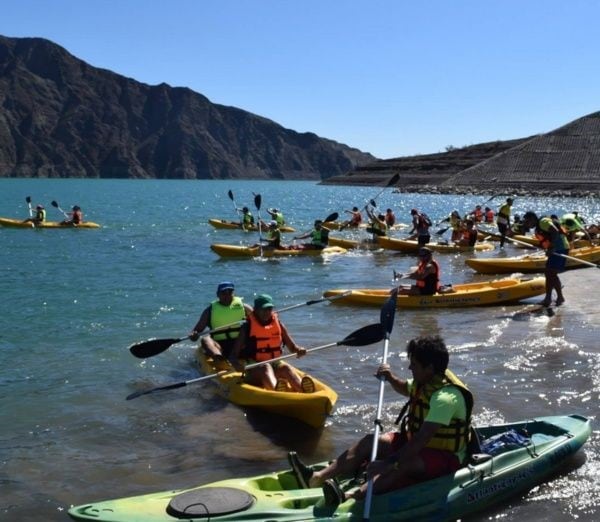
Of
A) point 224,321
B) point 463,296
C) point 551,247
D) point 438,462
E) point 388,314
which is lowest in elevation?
point 438,462

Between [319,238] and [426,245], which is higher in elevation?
[319,238]

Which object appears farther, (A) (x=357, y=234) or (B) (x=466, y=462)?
(A) (x=357, y=234)

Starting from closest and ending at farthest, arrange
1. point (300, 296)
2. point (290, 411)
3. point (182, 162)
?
point (290, 411) < point (300, 296) < point (182, 162)

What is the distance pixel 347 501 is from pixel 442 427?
0.87 meters

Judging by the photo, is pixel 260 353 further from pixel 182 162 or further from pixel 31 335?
pixel 182 162

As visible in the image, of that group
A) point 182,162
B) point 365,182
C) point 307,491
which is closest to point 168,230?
point 307,491

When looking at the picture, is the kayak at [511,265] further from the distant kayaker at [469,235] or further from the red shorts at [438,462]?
the red shorts at [438,462]

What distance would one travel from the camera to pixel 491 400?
29.1ft

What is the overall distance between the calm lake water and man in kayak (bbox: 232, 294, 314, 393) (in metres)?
0.43

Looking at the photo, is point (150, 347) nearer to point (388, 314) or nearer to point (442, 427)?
point (388, 314)

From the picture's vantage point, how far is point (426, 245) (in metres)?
24.2

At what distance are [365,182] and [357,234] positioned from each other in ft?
251

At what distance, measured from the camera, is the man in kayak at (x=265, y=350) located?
8.53 metres

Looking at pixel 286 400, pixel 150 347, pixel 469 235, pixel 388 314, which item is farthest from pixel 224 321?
pixel 469 235
